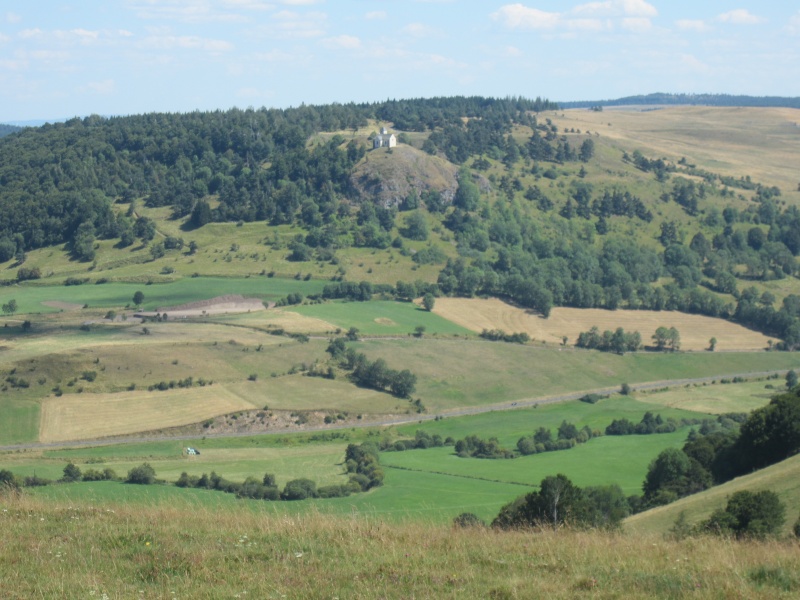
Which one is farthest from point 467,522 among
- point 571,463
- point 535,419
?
point 535,419

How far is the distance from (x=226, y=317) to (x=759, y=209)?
11152 centimetres

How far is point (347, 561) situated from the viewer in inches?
A: 498

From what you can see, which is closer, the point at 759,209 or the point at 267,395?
the point at 267,395

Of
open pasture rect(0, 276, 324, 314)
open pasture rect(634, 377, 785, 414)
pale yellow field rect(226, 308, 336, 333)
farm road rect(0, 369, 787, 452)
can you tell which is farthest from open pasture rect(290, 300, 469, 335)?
open pasture rect(634, 377, 785, 414)

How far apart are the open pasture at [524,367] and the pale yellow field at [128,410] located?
21344 mm

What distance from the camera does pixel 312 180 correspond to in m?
176

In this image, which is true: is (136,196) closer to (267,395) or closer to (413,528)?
(267,395)

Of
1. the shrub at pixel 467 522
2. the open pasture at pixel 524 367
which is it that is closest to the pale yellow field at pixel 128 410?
the open pasture at pixel 524 367

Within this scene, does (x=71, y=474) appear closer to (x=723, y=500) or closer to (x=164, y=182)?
(x=723, y=500)

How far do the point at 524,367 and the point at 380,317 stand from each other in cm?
2250

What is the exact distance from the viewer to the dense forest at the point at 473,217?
139625mm

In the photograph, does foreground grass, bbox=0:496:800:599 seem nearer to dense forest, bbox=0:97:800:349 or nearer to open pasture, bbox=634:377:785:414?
open pasture, bbox=634:377:785:414

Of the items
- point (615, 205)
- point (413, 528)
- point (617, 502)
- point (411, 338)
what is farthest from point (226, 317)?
point (413, 528)

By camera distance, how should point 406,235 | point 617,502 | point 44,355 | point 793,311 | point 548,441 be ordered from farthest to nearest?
point 406,235 → point 793,311 → point 44,355 → point 548,441 → point 617,502
